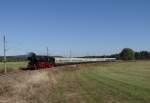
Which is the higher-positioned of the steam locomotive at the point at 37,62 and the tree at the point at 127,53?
the tree at the point at 127,53

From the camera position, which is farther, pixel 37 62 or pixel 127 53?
pixel 127 53

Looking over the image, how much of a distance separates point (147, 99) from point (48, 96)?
5.05 metres

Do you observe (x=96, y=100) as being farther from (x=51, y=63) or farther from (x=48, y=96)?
(x=51, y=63)

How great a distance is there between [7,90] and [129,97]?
7836mm

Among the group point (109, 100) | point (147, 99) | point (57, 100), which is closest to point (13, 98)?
point (57, 100)

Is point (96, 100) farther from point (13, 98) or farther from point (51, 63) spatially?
point (51, 63)

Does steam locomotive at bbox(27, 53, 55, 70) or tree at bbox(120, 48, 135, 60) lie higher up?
tree at bbox(120, 48, 135, 60)

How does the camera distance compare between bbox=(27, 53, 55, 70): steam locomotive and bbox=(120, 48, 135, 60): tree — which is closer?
bbox=(27, 53, 55, 70): steam locomotive

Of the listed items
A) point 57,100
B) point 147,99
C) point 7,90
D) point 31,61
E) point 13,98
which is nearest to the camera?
point 147,99

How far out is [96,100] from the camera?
49.4ft

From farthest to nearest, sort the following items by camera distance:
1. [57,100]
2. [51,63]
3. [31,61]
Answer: [51,63]
[31,61]
[57,100]

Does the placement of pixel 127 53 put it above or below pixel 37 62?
above

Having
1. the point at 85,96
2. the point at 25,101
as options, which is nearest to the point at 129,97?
the point at 85,96

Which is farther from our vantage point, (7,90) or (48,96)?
(7,90)
